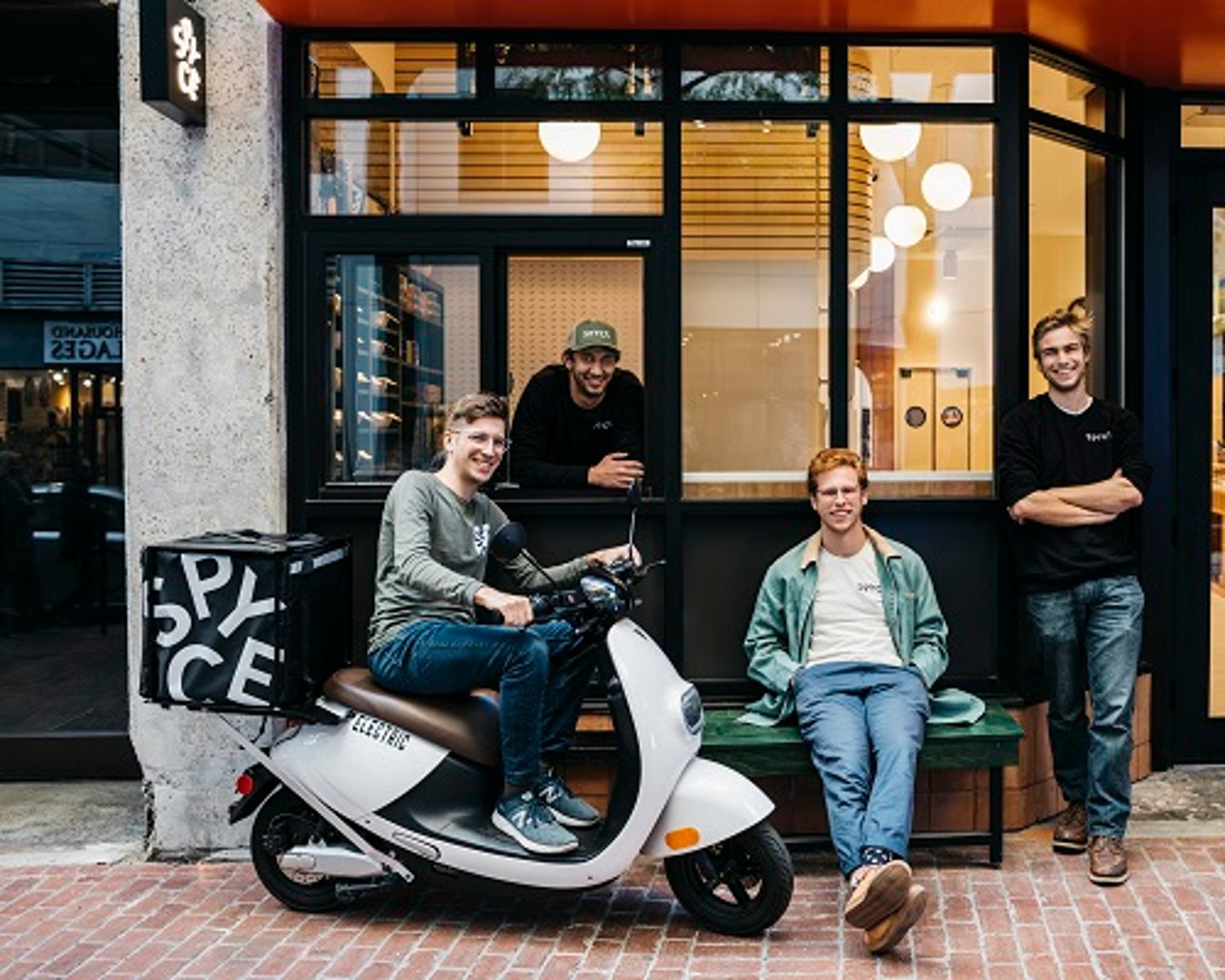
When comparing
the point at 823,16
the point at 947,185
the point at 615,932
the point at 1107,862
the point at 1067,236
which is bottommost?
the point at 615,932

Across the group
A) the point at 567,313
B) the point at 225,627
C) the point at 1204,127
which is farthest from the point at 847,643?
the point at 1204,127

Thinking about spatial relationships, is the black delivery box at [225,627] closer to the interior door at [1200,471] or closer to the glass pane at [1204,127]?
the interior door at [1200,471]

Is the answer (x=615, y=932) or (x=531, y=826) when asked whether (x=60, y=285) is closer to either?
(x=531, y=826)

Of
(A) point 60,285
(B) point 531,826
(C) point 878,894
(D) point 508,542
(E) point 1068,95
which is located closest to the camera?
(D) point 508,542

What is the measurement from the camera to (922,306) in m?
6.10

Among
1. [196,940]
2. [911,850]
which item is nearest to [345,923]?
[196,940]

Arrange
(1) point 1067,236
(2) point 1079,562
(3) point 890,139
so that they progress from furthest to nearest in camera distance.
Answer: (1) point 1067,236, (3) point 890,139, (2) point 1079,562

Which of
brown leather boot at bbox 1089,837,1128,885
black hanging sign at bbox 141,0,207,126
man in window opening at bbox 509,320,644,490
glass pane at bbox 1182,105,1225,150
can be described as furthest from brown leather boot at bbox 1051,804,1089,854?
black hanging sign at bbox 141,0,207,126

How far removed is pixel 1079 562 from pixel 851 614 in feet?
3.14

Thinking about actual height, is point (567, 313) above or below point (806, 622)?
above

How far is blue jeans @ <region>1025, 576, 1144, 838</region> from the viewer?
5367mm

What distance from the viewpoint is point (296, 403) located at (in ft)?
19.2

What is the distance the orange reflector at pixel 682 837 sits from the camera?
180 inches

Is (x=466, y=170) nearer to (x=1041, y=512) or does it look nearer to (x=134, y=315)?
(x=134, y=315)
